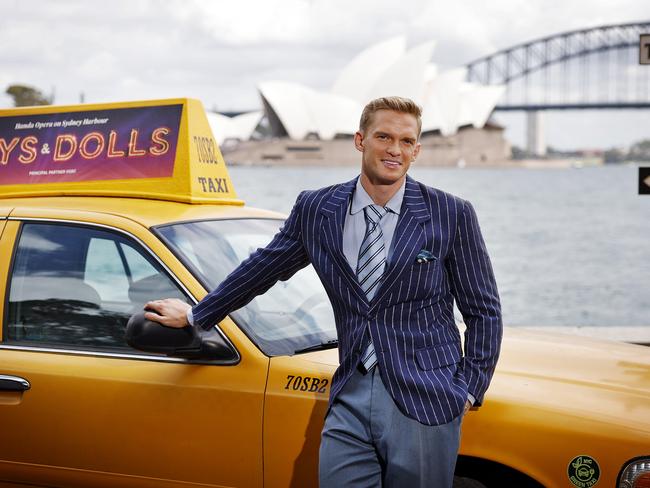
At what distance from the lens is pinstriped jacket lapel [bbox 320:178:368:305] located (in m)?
2.58

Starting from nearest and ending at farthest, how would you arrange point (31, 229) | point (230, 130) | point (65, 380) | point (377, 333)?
point (377, 333) < point (65, 380) < point (31, 229) < point (230, 130)

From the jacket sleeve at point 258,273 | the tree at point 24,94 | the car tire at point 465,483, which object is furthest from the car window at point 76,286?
the tree at point 24,94

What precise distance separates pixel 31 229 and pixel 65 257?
163 mm

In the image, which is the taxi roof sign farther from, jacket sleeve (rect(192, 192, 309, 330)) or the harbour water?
the harbour water

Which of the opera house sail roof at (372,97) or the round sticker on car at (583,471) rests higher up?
the opera house sail roof at (372,97)

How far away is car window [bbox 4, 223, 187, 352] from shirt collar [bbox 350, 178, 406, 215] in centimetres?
97

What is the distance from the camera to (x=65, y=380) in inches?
133

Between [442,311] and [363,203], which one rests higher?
[363,203]

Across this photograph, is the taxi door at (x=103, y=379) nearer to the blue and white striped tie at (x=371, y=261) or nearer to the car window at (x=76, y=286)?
the car window at (x=76, y=286)

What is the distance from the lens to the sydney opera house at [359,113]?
82625 mm

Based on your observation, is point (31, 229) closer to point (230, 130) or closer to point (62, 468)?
point (62, 468)

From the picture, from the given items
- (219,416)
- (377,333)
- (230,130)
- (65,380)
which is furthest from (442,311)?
(230,130)

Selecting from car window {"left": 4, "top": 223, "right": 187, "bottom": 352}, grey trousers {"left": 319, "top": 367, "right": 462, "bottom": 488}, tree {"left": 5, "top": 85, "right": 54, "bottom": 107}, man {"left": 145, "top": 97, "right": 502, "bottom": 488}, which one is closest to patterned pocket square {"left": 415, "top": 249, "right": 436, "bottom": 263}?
man {"left": 145, "top": 97, "right": 502, "bottom": 488}

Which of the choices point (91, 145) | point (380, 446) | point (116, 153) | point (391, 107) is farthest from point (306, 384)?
point (91, 145)
